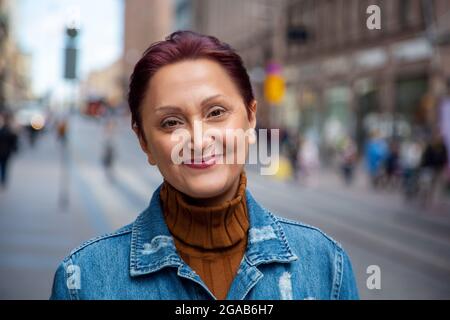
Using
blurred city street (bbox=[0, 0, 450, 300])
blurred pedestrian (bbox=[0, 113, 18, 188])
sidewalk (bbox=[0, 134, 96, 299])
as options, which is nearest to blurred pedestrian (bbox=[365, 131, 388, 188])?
blurred city street (bbox=[0, 0, 450, 300])

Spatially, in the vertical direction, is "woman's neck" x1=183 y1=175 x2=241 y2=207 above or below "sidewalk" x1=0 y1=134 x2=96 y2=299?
above

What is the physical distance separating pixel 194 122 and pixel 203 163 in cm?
9

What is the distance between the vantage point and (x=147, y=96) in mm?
1605

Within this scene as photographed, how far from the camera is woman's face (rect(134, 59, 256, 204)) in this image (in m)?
1.55

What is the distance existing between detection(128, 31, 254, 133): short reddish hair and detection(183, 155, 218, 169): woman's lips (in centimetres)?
19

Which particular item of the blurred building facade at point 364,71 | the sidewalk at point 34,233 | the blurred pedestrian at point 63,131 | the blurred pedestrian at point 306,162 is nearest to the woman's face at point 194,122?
the sidewalk at point 34,233

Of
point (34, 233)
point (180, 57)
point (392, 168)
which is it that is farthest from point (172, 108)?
point (392, 168)

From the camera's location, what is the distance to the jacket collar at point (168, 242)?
1600mm

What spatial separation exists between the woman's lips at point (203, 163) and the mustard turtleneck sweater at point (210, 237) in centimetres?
11

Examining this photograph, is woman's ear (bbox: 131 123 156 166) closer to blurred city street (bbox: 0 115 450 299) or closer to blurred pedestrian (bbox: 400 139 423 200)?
blurred city street (bbox: 0 115 450 299)

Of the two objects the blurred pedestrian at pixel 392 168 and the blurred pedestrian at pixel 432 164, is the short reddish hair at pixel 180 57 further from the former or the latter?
the blurred pedestrian at pixel 392 168

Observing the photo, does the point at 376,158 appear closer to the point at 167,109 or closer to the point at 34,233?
the point at 34,233
